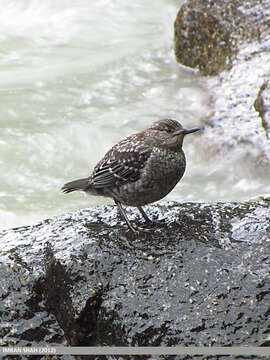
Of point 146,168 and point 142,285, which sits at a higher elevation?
point 146,168

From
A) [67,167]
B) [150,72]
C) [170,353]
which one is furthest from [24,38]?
[170,353]

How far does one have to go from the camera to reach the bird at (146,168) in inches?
169

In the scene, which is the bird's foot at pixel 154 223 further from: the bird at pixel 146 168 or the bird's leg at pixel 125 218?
the bird's leg at pixel 125 218

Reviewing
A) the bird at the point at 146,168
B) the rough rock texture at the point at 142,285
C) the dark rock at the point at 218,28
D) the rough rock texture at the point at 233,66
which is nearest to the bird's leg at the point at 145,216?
the bird at the point at 146,168

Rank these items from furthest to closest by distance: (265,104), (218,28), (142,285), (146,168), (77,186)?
(218,28) < (265,104) < (77,186) < (146,168) < (142,285)

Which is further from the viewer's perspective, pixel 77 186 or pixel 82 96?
pixel 82 96

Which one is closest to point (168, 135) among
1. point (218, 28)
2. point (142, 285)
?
point (142, 285)

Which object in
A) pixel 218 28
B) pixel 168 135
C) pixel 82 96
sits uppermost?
pixel 168 135

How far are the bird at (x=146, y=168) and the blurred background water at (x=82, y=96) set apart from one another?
3.48 meters

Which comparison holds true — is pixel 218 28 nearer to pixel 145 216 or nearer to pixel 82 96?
pixel 82 96

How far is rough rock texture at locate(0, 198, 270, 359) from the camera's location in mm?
3477

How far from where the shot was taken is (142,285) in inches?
146

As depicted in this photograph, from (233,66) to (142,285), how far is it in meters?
6.35

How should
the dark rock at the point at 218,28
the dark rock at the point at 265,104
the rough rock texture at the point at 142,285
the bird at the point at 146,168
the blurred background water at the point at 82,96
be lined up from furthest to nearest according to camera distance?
the dark rock at the point at 218,28, the blurred background water at the point at 82,96, the dark rock at the point at 265,104, the bird at the point at 146,168, the rough rock texture at the point at 142,285
